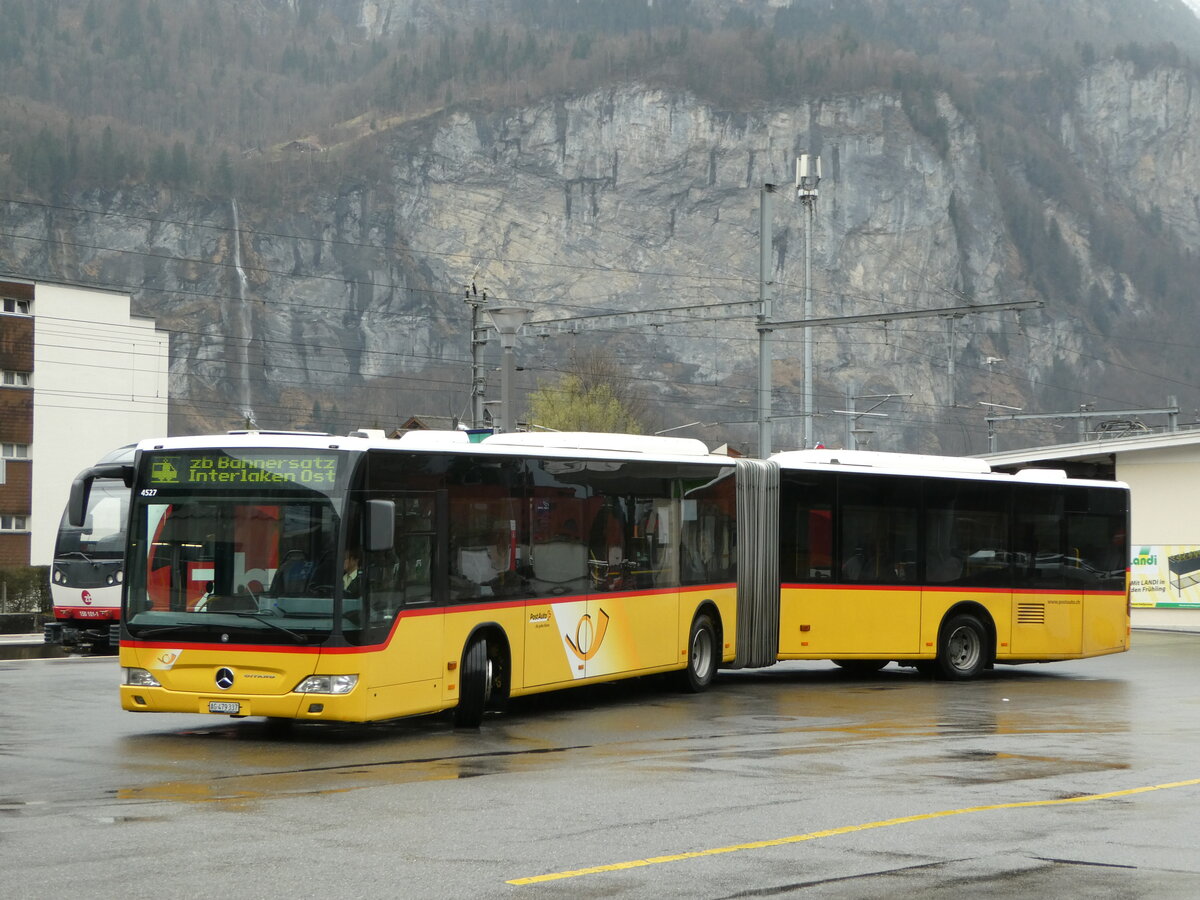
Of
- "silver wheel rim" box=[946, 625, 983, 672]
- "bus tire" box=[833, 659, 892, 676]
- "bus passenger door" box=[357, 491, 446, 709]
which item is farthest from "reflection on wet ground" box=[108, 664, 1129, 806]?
"bus tire" box=[833, 659, 892, 676]

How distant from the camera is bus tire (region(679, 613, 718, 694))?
2002 centimetres

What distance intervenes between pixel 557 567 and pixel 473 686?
6.85 feet

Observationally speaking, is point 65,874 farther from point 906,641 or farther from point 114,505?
point 114,505

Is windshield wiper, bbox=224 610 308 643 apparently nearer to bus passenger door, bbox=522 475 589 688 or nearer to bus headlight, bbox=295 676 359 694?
bus headlight, bbox=295 676 359 694

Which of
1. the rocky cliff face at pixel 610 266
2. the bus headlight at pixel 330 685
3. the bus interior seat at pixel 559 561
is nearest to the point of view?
the bus headlight at pixel 330 685

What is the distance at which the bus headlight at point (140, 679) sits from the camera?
14.3m

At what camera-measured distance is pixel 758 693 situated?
20.7 m

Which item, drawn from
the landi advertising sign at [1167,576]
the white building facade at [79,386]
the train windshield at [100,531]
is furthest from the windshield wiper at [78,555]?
the white building facade at [79,386]

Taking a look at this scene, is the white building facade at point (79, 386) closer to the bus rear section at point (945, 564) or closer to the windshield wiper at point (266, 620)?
the bus rear section at point (945, 564)

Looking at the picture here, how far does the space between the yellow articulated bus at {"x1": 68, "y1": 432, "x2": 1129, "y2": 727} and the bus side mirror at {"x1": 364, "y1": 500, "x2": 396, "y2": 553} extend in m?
0.03

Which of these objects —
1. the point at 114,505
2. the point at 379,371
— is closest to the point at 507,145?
the point at 379,371

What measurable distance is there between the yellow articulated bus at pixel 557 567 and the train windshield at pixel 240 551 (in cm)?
2

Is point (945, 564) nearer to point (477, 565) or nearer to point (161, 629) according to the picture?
point (477, 565)

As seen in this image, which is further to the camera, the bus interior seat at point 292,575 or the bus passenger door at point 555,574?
the bus passenger door at point 555,574
